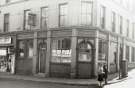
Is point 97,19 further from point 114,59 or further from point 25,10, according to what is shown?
point 25,10

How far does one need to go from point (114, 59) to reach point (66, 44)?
7471 mm

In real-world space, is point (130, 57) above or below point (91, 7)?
below

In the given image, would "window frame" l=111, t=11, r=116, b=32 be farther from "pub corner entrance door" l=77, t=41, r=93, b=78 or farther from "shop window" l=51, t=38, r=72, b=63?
"shop window" l=51, t=38, r=72, b=63

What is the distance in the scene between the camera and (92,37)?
22859 millimetres

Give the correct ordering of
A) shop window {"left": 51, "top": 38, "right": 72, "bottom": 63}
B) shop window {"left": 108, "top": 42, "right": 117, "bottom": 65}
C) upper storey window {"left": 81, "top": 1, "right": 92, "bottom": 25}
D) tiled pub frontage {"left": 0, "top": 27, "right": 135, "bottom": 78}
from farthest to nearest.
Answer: shop window {"left": 108, "top": 42, "right": 117, "bottom": 65} < shop window {"left": 51, "top": 38, "right": 72, "bottom": 63} < upper storey window {"left": 81, "top": 1, "right": 92, "bottom": 25} < tiled pub frontage {"left": 0, "top": 27, "right": 135, "bottom": 78}

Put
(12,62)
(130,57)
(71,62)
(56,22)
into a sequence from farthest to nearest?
(130,57)
(12,62)
(56,22)
(71,62)

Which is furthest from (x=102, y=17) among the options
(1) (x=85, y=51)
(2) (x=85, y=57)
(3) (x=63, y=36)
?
(2) (x=85, y=57)

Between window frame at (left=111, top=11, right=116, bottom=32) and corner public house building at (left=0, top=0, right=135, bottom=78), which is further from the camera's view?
window frame at (left=111, top=11, right=116, bottom=32)

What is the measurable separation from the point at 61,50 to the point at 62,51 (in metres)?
0.19

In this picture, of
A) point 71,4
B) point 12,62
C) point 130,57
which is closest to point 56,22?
point 71,4

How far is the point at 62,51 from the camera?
942 inches

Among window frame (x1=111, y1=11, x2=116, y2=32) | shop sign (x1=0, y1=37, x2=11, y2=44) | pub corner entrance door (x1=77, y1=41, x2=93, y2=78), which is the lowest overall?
pub corner entrance door (x1=77, y1=41, x2=93, y2=78)

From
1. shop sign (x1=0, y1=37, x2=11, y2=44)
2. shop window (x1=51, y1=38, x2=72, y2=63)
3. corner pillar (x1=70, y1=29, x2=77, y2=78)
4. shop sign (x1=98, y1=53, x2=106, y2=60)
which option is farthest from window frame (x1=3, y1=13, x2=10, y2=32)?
shop sign (x1=98, y1=53, x2=106, y2=60)

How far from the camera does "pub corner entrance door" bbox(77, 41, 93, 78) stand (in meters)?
22.5
